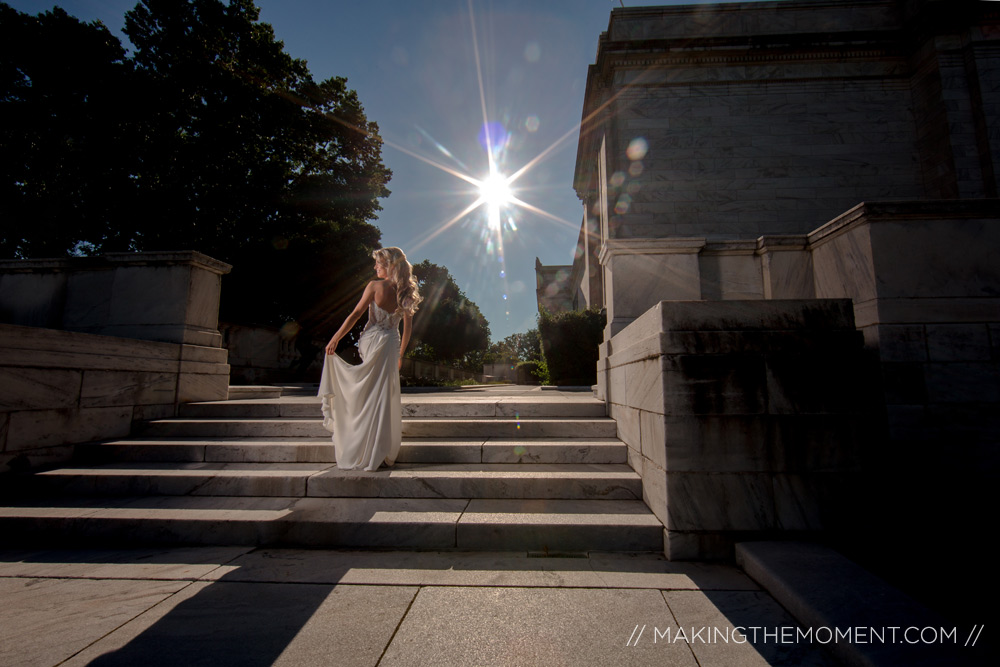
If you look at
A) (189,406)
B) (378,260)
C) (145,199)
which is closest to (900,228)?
(378,260)

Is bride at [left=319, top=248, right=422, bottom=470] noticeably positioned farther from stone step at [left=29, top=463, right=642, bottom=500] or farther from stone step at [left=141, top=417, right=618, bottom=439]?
stone step at [left=141, top=417, right=618, bottom=439]

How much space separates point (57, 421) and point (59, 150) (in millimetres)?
18064

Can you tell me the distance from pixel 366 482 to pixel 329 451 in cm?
90

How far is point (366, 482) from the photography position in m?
3.80

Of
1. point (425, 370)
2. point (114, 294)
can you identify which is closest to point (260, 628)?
point (114, 294)

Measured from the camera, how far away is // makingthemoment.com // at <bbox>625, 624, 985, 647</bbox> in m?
1.76

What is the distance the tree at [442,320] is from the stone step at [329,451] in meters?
27.7

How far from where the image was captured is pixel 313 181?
19203 millimetres

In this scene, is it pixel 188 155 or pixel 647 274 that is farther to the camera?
pixel 188 155

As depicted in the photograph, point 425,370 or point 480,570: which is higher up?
point 425,370

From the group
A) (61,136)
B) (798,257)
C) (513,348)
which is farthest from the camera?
(513,348)

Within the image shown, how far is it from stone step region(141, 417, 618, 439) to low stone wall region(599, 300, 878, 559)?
1578mm

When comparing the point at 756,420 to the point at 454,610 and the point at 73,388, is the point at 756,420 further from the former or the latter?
the point at 73,388

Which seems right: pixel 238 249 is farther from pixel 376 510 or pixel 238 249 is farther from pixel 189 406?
pixel 376 510
